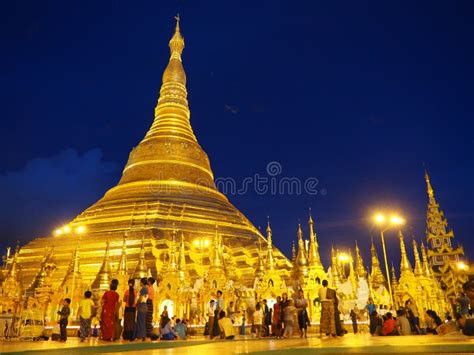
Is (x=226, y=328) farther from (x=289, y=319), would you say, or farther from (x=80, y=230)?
(x=80, y=230)

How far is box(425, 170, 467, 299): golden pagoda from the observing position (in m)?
29.8

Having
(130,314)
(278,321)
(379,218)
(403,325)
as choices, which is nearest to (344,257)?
(379,218)

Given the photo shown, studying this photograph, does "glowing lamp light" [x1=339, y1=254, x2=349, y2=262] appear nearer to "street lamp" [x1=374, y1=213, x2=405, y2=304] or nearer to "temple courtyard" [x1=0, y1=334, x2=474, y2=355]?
"street lamp" [x1=374, y1=213, x2=405, y2=304]

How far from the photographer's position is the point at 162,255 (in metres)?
23.3

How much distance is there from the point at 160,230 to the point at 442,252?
21.3 meters

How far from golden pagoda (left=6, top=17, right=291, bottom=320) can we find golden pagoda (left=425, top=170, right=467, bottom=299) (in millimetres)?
12682

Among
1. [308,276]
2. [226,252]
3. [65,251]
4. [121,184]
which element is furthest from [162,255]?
[121,184]

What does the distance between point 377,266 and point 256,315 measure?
785 inches

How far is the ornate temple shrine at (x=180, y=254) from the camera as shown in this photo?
798 inches

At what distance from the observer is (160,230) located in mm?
24984

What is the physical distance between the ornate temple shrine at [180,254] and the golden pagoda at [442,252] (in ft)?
0.30

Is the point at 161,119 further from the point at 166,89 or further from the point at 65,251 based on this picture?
the point at 65,251

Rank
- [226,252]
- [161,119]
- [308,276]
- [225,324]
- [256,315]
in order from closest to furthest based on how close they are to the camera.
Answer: [225,324] → [256,315] → [308,276] → [226,252] → [161,119]

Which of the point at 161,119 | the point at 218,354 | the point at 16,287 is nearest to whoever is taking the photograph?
the point at 218,354
